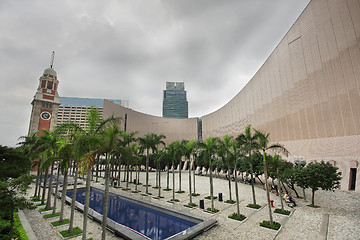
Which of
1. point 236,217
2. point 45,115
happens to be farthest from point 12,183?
point 45,115

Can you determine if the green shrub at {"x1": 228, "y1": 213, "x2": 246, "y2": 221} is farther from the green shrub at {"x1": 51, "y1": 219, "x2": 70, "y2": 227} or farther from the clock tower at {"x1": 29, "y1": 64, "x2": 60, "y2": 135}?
the clock tower at {"x1": 29, "y1": 64, "x2": 60, "y2": 135}

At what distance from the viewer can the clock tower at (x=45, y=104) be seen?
4091cm

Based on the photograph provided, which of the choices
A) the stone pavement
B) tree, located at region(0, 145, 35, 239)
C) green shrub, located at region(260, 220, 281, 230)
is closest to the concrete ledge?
the stone pavement

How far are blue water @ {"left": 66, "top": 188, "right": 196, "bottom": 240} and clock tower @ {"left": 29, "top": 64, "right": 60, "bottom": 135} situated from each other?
3370cm

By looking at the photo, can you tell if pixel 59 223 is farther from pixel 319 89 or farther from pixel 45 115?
pixel 45 115

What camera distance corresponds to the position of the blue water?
10.5m

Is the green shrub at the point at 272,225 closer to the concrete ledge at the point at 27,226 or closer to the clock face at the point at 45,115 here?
the concrete ledge at the point at 27,226

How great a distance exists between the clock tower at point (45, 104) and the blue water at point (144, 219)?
33697 millimetres

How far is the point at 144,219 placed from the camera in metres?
12.5

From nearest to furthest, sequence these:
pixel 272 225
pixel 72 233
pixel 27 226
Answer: pixel 72 233 → pixel 272 225 → pixel 27 226

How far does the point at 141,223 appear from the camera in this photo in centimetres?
1183

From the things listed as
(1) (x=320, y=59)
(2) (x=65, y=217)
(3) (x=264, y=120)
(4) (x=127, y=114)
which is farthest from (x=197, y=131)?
(2) (x=65, y=217)

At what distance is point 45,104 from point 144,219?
4360cm

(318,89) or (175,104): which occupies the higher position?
(175,104)
